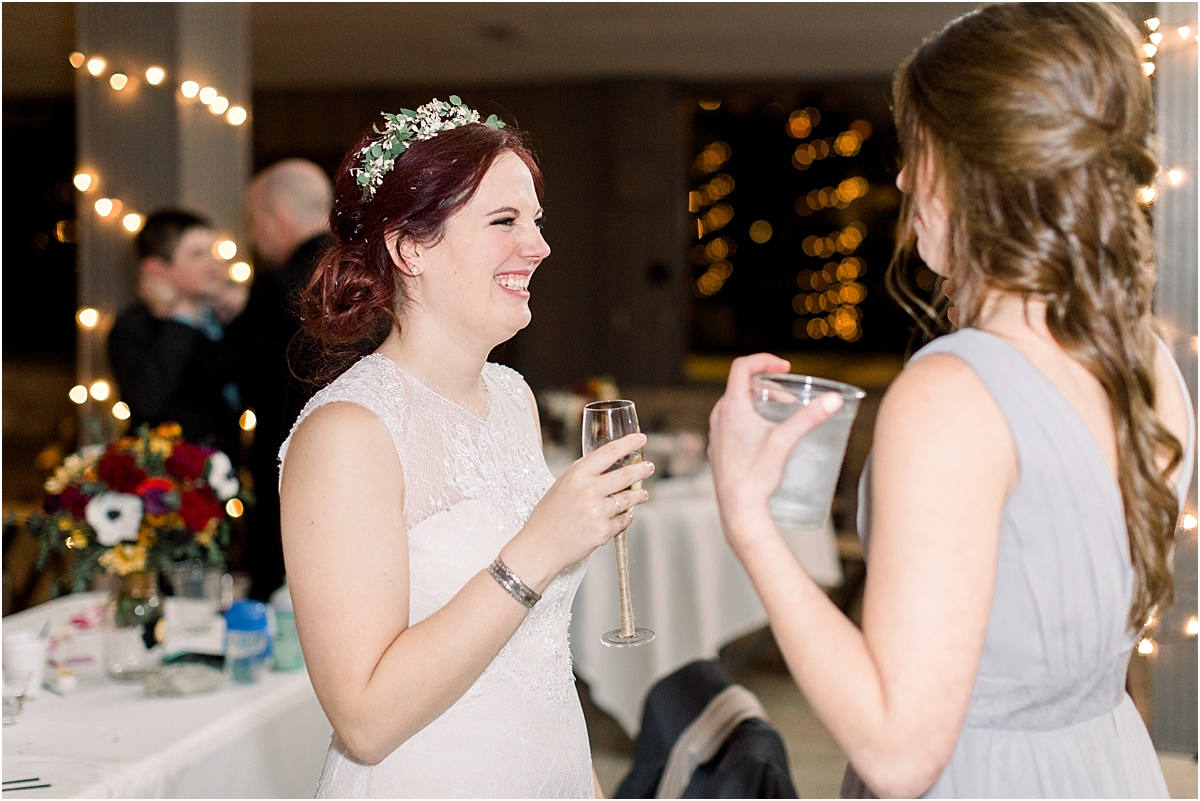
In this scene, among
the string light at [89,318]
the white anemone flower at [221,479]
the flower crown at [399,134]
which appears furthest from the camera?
the string light at [89,318]

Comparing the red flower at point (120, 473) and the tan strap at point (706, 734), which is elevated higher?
the red flower at point (120, 473)

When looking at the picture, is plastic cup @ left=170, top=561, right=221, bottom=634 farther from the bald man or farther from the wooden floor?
the wooden floor

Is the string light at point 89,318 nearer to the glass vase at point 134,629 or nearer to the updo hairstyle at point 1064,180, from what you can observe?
the glass vase at point 134,629

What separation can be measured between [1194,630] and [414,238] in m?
2.12

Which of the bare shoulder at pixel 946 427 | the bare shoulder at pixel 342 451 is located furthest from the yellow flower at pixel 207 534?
the bare shoulder at pixel 946 427

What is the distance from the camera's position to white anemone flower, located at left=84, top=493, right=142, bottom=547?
230 centimetres

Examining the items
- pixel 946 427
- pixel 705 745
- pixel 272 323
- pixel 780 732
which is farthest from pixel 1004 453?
pixel 780 732

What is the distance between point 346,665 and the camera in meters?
1.31

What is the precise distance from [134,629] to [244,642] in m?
0.27

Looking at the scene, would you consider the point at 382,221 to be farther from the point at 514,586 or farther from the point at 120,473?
the point at 120,473

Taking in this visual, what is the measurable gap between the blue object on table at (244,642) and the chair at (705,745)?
2.80 feet

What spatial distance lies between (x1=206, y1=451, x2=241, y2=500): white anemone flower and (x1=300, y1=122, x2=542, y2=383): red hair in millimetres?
901

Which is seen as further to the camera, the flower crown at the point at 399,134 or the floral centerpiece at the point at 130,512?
the floral centerpiece at the point at 130,512

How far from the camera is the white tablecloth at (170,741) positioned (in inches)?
70.4
